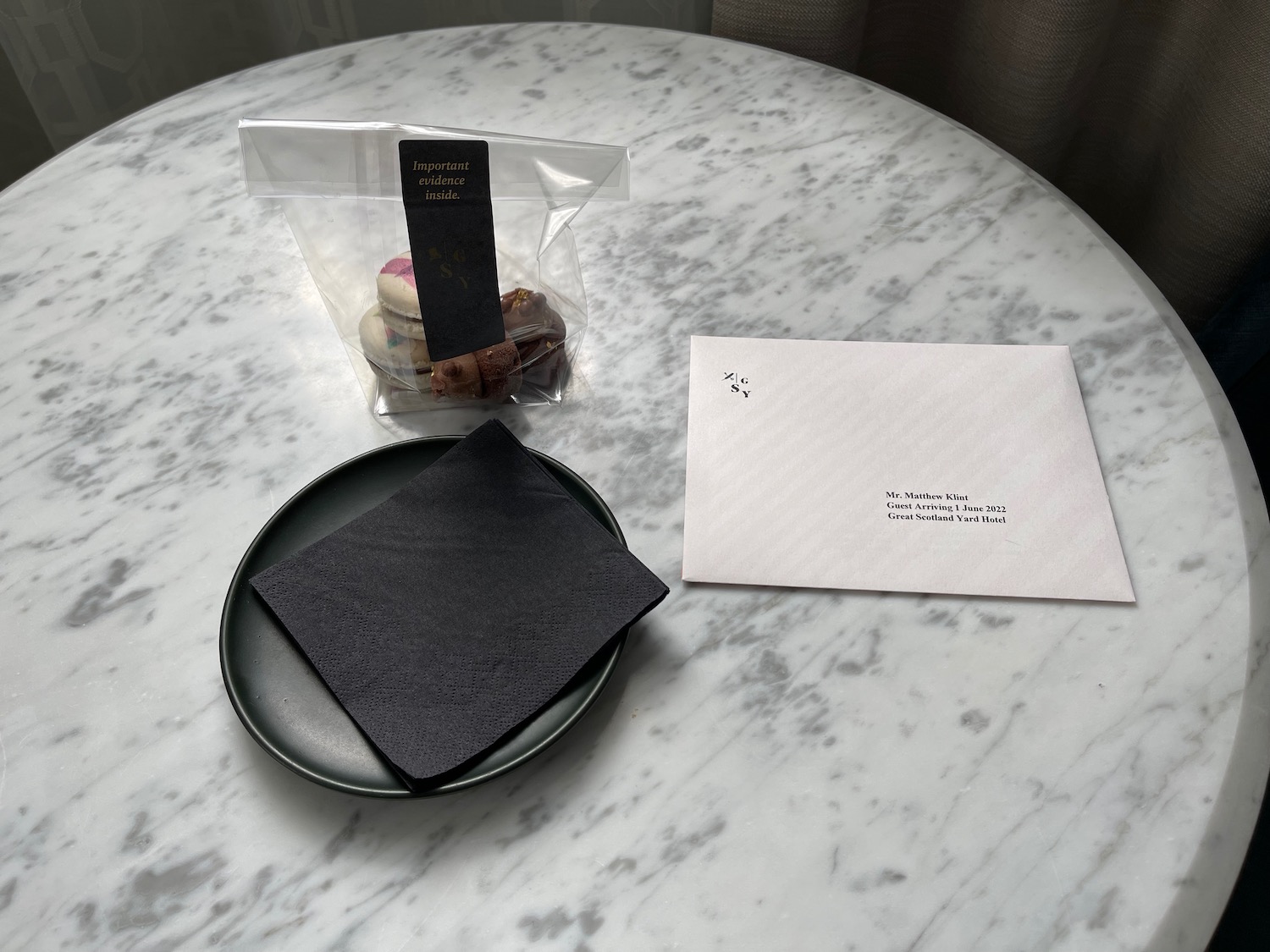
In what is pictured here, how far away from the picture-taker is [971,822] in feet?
1.68

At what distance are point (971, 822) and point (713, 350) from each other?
0.39 m

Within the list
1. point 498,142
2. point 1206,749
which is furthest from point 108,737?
point 1206,749

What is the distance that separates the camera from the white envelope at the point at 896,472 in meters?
0.62

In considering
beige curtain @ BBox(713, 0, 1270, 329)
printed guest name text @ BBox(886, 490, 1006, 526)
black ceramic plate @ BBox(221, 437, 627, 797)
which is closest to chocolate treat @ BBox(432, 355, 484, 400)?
black ceramic plate @ BBox(221, 437, 627, 797)

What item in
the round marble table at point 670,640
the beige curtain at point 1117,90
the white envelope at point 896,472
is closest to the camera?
the round marble table at point 670,640

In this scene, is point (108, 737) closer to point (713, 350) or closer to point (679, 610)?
point (679, 610)

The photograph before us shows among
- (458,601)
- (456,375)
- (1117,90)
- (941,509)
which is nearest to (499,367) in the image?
(456,375)

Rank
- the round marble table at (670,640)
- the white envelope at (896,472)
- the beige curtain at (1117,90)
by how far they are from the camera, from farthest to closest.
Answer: the beige curtain at (1117,90), the white envelope at (896,472), the round marble table at (670,640)

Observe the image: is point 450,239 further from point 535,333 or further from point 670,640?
point 670,640

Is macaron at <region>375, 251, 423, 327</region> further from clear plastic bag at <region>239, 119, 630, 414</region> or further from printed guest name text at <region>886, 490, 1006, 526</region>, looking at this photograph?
printed guest name text at <region>886, 490, 1006, 526</region>

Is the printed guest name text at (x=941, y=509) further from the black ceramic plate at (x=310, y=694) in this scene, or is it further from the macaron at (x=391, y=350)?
the macaron at (x=391, y=350)

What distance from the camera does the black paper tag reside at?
0.64 meters

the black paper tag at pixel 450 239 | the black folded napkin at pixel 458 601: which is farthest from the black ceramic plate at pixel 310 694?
the black paper tag at pixel 450 239

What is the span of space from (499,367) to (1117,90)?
2.79 feet
